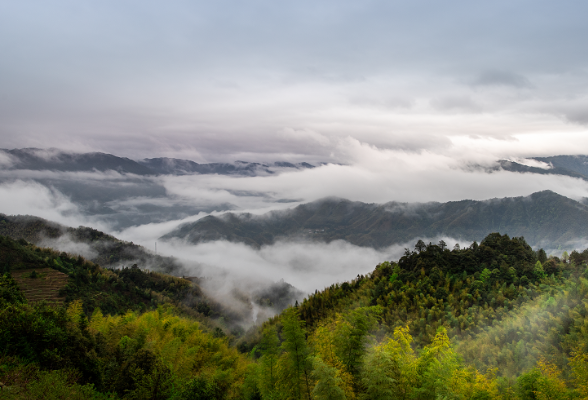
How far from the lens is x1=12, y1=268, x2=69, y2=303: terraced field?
89188mm

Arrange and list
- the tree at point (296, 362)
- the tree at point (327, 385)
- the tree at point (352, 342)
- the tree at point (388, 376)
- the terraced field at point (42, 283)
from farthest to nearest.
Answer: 1. the terraced field at point (42, 283)
2. the tree at point (352, 342)
3. the tree at point (296, 362)
4. the tree at point (388, 376)
5. the tree at point (327, 385)

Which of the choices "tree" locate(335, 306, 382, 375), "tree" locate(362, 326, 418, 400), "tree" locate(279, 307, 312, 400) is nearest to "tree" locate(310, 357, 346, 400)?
"tree" locate(362, 326, 418, 400)

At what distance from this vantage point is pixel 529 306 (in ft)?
155

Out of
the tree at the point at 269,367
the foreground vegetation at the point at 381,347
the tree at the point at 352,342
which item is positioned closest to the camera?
the foreground vegetation at the point at 381,347

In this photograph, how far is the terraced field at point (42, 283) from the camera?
89.2 m

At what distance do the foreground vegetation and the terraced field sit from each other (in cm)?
5017

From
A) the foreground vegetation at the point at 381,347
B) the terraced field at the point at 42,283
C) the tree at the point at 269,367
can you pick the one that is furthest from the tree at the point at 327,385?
the terraced field at the point at 42,283

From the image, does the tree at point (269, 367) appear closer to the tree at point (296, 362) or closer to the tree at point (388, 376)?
the tree at point (296, 362)

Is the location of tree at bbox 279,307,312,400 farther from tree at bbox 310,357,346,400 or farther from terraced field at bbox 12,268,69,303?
terraced field at bbox 12,268,69,303

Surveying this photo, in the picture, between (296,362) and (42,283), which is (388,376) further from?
(42,283)

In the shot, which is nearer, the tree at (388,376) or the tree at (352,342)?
the tree at (388,376)

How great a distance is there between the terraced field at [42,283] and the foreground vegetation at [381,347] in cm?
5017

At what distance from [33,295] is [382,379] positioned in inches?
3976

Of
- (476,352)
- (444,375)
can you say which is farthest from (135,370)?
(476,352)
